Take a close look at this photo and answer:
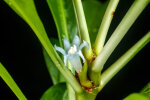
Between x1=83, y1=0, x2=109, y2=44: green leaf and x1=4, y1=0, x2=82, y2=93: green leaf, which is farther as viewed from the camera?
x1=83, y1=0, x2=109, y2=44: green leaf

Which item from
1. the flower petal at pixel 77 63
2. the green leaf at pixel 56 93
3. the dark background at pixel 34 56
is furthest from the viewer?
the dark background at pixel 34 56

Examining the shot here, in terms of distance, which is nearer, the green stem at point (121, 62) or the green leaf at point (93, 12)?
the green stem at point (121, 62)

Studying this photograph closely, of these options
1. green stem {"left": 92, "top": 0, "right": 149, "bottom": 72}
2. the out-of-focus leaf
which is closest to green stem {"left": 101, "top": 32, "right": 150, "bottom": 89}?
green stem {"left": 92, "top": 0, "right": 149, "bottom": 72}

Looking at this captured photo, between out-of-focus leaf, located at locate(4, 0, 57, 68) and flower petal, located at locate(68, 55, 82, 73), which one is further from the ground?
out-of-focus leaf, located at locate(4, 0, 57, 68)

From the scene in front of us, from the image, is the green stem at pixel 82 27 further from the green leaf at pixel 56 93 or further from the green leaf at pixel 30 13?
the green leaf at pixel 56 93

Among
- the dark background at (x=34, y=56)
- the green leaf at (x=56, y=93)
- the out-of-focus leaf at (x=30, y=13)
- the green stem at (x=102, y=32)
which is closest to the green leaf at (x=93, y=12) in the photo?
the dark background at (x=34, y=56)

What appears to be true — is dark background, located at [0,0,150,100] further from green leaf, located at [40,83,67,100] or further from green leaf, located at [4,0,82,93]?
green leaf, located at [4,0,82,93]

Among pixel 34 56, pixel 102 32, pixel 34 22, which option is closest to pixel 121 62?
pixel 102 32
